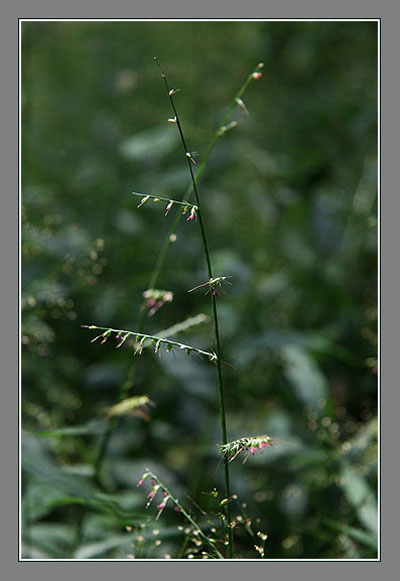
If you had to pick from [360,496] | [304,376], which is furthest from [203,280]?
[360,496]

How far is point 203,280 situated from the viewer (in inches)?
60.9

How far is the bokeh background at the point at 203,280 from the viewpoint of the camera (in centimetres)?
124

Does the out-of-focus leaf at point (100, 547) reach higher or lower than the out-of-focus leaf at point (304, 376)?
lower

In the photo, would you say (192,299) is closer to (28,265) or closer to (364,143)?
(28,265)

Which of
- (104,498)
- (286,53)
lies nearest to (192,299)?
(104,498)

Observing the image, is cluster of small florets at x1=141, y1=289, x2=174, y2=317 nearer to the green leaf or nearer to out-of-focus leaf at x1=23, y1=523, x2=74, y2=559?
out-of-focus leaf at x1=23, y1=523, x2=74, y2=559

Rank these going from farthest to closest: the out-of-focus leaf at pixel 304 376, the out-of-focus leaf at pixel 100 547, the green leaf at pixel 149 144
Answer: the green leaf at pixel 149 144, the out-of-focus leaf at pixel 304 376, the out-of-focus leaf at pixel 100 547

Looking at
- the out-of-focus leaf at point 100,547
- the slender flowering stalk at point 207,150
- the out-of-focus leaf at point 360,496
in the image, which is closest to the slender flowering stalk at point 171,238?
the slender flowering stalk at point 207,150

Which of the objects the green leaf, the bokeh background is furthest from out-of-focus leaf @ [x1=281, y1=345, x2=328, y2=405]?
the green leaf

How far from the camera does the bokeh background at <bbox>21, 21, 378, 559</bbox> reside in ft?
4.06

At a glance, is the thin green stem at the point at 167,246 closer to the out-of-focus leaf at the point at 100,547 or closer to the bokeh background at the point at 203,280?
the bokeh background at the point at 203,280

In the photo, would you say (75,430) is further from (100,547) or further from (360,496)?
(360,496)

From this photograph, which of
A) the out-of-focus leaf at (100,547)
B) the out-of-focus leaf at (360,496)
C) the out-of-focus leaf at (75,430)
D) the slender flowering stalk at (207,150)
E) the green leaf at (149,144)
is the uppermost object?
the green leaf at (149,144)

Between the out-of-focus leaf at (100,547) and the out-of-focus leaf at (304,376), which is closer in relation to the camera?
the out-of-focus leaf at (100,547)
